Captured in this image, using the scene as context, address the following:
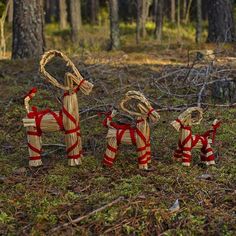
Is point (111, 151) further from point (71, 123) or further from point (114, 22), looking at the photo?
point (114, 22)

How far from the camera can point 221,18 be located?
11.8 metres

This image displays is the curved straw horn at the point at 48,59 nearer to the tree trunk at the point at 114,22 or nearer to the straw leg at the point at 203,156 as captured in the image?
the straw leg at the point at 203,156

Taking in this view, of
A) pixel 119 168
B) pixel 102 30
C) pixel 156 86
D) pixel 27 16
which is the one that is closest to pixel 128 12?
pixel 102 30

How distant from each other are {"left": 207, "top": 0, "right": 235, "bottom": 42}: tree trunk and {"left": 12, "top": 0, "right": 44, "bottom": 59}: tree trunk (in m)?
4.85

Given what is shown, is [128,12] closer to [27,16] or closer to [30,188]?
[27,16]

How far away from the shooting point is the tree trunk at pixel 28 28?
880 centimetres

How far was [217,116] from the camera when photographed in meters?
5.73

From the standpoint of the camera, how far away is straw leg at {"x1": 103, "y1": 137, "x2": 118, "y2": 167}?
13.6 feet

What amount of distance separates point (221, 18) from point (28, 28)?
208 inches

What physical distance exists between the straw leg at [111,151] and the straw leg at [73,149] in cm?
27

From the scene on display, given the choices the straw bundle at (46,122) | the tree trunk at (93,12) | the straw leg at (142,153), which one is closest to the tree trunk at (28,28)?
the straw bundle at (46,122)

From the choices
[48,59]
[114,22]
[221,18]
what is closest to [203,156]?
[48,59]

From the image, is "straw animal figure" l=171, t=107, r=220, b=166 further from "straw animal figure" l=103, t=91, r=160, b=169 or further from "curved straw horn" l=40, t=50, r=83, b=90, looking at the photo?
"curved straw horn" l=40, t=50, r=83, b=90

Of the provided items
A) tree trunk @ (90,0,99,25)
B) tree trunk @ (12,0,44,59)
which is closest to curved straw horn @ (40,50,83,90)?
tree trunk @ (12,0,44,59)
